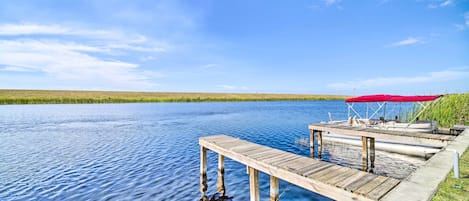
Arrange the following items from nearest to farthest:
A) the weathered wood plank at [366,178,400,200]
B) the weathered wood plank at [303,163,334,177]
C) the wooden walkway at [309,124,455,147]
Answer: the weathered wood plank at [366,178,400,200] → the weathered wood plank at [303,163,334,177] → the wooden walkway at [309,124,455,147]

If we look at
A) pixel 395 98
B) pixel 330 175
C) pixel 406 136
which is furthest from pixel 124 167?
pixel 395 98

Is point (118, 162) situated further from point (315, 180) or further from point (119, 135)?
point (315, 180)

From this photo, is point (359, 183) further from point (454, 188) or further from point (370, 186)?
point (454, 188)

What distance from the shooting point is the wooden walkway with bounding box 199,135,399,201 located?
4.18 m

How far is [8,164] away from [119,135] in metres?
8.28

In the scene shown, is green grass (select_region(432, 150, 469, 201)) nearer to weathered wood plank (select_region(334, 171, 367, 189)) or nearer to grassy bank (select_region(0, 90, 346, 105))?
weathered wood plank (select_region(334, 171, 367, 189))

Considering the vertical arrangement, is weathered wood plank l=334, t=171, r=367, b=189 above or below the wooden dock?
above

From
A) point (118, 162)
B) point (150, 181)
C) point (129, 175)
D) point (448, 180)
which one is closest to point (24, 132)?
point (118, 162)

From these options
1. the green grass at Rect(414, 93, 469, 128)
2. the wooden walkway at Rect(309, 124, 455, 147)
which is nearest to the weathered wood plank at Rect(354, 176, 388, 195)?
the wooden walkway at Rect(309, 124, 455, 147)

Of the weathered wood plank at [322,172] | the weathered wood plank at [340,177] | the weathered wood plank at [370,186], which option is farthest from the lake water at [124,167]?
the weathered wood plank at [370,186]

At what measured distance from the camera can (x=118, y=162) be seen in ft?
38.4

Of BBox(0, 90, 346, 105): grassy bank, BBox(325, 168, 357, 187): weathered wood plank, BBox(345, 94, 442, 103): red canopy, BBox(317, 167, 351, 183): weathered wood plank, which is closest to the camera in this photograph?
BBox(325, 168, 357, 187): weathered wood plank

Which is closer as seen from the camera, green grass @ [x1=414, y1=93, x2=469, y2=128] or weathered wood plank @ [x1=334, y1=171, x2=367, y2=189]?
weathered wood plank @ [x1=334, y1=171, x2=367, y2=189]

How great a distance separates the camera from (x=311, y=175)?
4871mm
